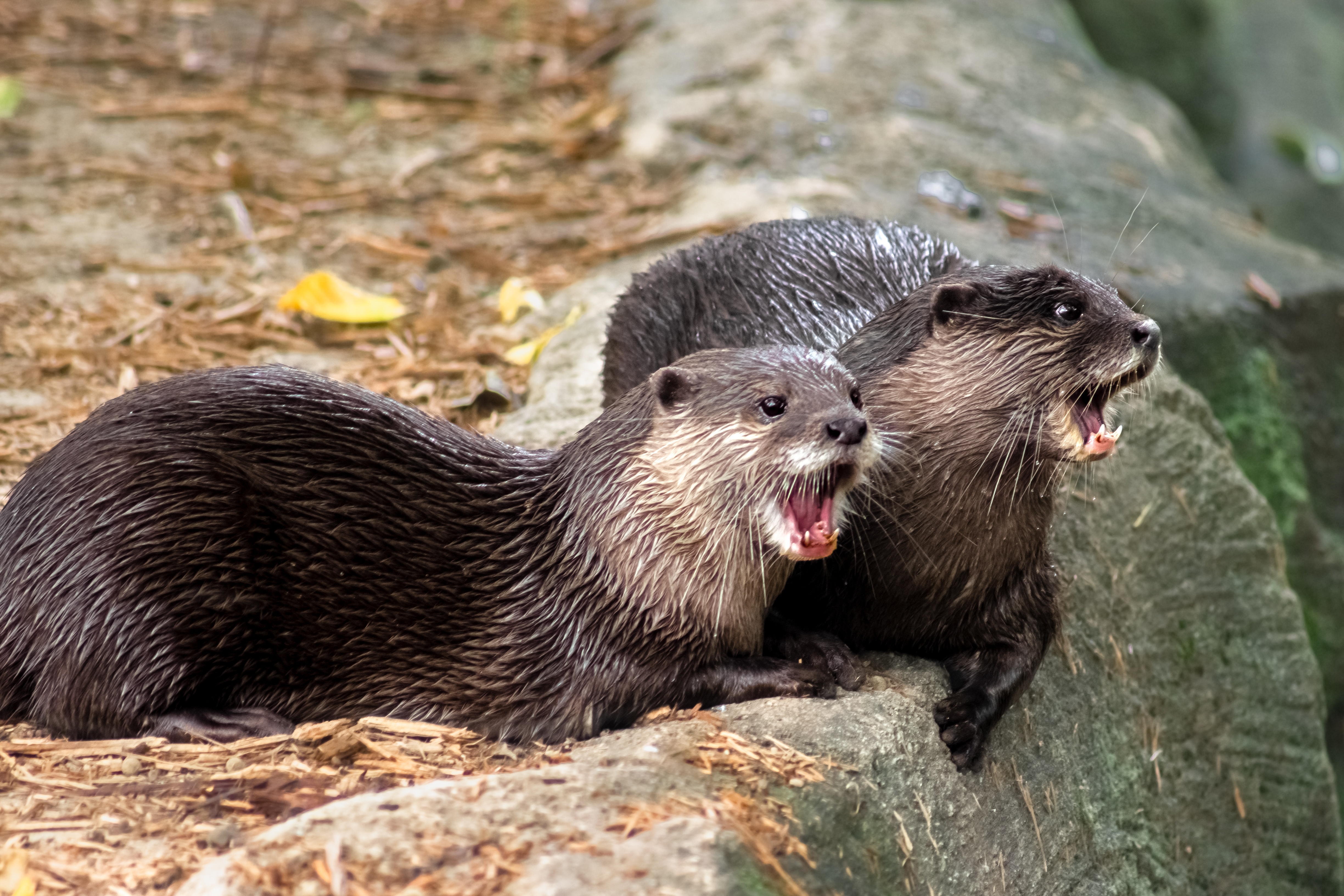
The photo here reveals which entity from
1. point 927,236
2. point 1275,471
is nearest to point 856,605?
point 927,236

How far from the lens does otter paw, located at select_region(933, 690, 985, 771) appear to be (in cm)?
271

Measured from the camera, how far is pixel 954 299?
2709mm

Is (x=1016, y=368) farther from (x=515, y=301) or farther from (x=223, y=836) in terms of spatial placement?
(x=515, y=301)

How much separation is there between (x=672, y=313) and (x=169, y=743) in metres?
1.56

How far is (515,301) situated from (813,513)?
7.71 feet

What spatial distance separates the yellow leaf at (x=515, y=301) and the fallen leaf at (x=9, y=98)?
220 cm

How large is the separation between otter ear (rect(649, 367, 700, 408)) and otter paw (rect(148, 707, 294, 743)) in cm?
87

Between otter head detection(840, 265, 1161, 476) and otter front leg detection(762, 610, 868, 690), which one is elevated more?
otter head detection(840, 265, 1161, 476)

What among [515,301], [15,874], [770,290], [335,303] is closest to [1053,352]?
[770,290]

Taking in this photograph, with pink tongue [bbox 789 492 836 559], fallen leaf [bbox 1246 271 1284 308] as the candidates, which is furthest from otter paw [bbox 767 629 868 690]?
fallen leaf [bbox 1246 271 1284 308]

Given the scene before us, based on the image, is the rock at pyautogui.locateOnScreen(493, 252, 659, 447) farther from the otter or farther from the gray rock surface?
the otter

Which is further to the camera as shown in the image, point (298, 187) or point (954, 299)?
point (298, 187)

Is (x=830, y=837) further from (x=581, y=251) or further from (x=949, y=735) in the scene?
(x=581, y=251)

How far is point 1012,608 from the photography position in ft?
9.23
